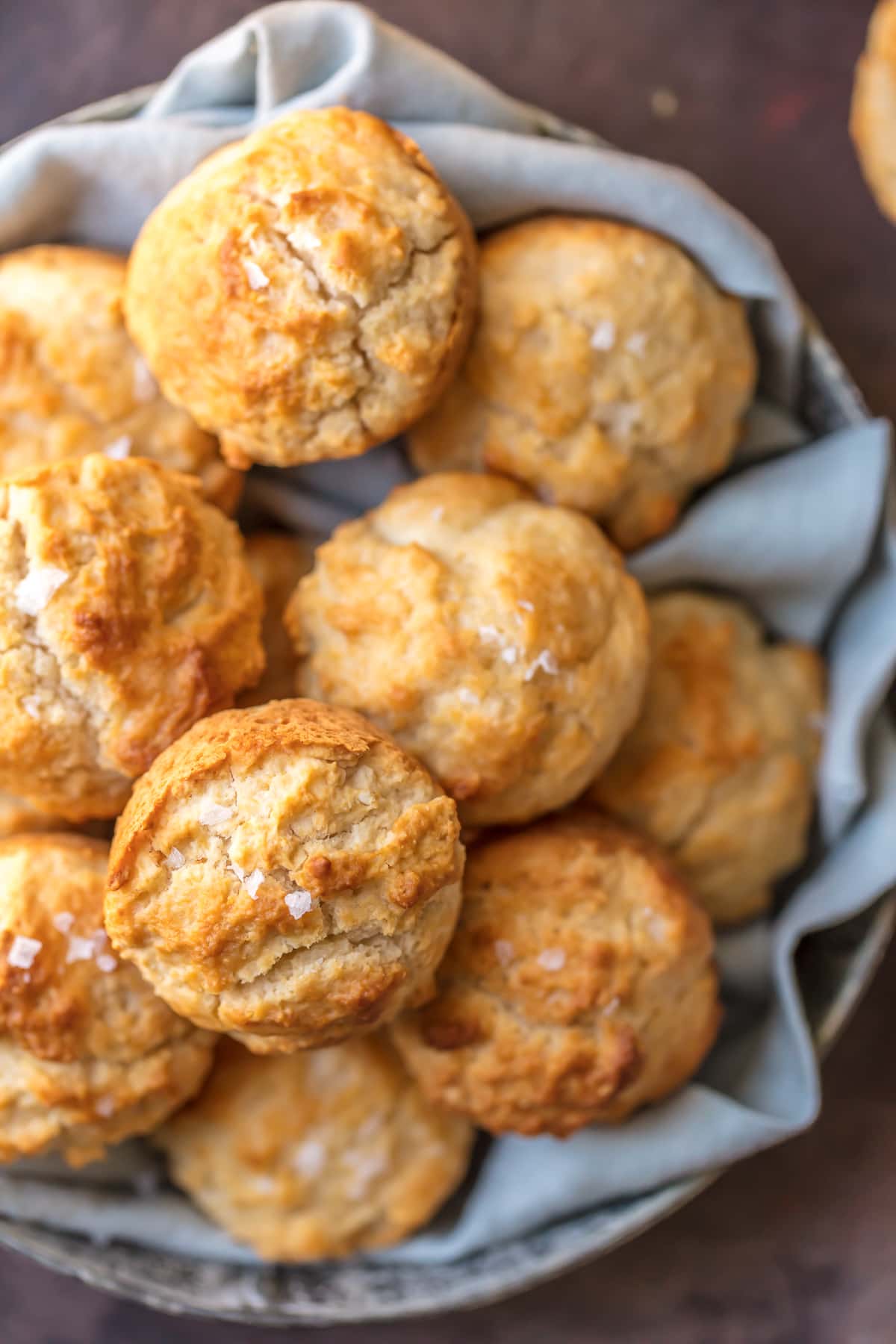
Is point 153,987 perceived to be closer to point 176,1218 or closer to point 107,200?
point 176,1218

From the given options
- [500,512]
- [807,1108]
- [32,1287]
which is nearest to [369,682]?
[500,512]

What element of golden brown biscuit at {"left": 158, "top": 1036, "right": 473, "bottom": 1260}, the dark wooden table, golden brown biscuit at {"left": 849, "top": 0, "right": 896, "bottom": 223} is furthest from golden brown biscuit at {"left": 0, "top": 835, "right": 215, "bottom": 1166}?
golden brown biscuit at {"left": 849, "top": 0, "right": 896, "bottom": 223}

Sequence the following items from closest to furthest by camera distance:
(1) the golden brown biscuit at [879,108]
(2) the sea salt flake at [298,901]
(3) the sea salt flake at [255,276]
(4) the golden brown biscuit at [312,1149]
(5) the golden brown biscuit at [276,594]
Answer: (2) the sea salt flake at [298,901] < (3) the sea salt flake at [255,276] < (5) the golden brown biscuit at [276,594] < (4) the golden brown biscuit at [312,1149] < (1) the golden brown biscuit at [879,108]

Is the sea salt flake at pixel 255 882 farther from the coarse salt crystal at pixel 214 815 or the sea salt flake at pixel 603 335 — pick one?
the sea salt flake at pixel 603 335

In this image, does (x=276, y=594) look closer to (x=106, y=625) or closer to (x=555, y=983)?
(x=106, y=625)

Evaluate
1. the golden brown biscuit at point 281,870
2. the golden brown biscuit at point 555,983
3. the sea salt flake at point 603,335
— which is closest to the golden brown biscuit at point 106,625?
the golden brown biscuit at point 281,870

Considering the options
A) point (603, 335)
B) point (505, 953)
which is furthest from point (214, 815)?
point (603, 335)

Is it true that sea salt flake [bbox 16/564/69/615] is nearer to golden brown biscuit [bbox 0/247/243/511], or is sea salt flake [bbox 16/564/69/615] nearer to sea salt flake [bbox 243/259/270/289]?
golden brown biscuit [bbox 0/247/243/511]

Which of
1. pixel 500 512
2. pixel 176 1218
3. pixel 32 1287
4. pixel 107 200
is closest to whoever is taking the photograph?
pixel 500 512
